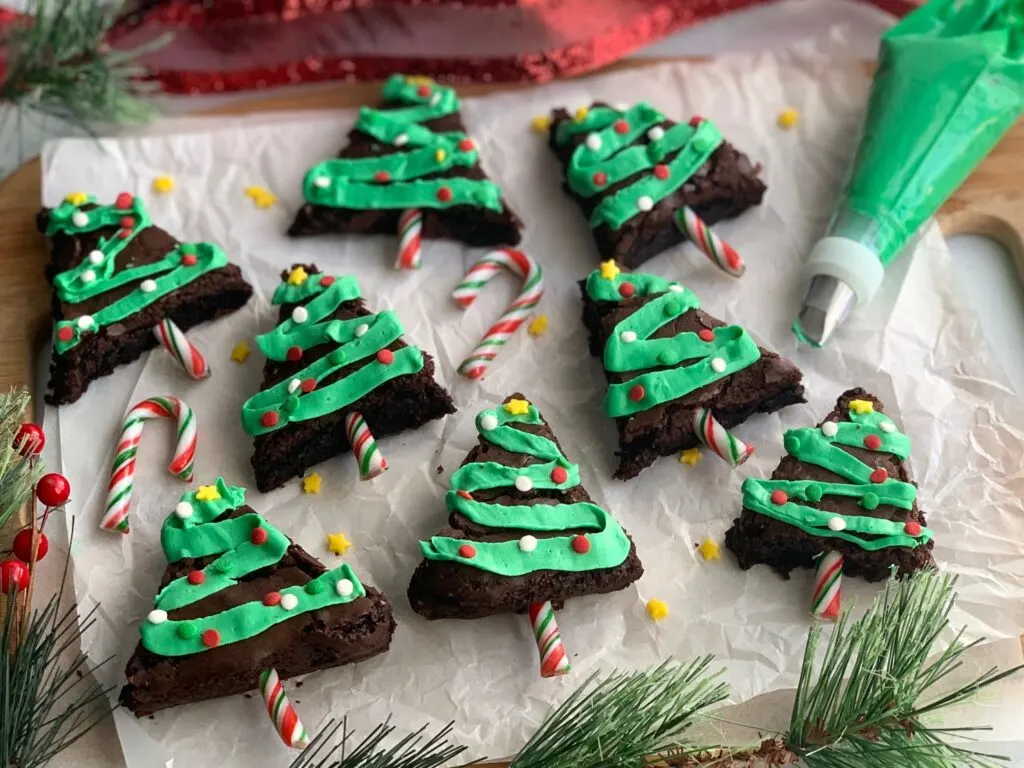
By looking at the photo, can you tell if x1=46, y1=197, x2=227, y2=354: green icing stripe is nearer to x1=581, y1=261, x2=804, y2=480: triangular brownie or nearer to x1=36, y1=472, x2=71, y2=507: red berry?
x1=36, y1=472, x2=71, y2=507: red berry

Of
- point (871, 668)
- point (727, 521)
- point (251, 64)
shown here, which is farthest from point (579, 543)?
point (251, 64)

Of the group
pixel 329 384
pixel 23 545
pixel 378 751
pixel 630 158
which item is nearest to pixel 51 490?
pixel 23 545

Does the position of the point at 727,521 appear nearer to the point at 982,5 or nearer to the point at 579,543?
the point at 579,543

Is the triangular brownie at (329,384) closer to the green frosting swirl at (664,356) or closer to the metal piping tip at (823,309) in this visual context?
the green frosting swirl at (664,356)

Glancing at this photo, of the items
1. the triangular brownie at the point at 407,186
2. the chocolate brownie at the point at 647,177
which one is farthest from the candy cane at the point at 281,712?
the chocolate brownie at the point at 647,177

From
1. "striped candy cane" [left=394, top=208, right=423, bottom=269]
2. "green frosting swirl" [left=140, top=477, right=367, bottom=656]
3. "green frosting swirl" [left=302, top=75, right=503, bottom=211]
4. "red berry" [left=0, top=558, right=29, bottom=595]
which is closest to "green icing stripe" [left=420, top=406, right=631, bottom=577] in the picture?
A: "green frosting swirl" [left=140, top=477, right=367, bottom=656]

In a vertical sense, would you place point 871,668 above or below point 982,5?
below
